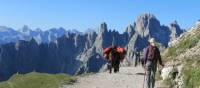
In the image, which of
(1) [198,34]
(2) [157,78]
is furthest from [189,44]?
(2) [157,78]

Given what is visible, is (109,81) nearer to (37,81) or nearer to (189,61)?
(37,81)

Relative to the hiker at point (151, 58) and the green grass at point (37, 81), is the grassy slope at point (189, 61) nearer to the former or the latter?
Answer: the hiker at point (151, 58)

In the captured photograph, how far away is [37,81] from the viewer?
33.5 metres

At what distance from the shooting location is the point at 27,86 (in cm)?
3206

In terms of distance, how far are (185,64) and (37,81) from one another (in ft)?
30.6

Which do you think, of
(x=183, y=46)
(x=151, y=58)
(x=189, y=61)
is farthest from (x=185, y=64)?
(x=183, y=46)

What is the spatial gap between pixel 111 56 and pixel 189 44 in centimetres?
641

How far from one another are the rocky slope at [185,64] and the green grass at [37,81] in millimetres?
6521

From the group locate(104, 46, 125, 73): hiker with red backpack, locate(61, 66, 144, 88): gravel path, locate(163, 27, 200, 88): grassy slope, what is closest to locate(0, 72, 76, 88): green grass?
locate(61, 66, 144, 88): gravel path

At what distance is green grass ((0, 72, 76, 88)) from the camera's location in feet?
105

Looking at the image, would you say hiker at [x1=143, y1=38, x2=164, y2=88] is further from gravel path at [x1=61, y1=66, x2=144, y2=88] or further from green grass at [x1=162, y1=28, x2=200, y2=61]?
green grass at [x1=162, y1=28, x2=200, y2=61]

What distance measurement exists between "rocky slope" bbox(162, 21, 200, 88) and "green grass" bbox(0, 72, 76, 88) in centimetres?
652

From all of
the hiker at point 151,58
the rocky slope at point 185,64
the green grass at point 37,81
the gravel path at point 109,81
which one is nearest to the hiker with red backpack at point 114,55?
the gravel path at point 109,81

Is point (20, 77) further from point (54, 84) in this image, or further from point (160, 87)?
point (160, 87)
